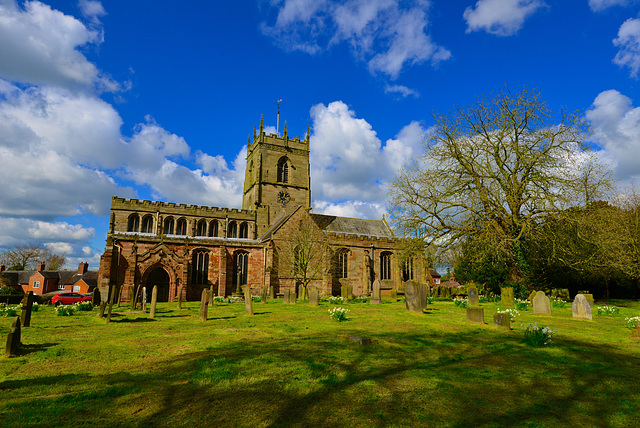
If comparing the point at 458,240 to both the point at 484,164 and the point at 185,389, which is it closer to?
the point at 484,164

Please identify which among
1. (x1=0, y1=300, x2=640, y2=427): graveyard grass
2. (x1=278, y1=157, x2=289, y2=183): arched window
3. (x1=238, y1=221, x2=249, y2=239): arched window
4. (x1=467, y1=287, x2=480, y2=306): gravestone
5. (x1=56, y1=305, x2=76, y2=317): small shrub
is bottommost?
(x1=0, y1=300, x2=640, y2=427): graveyard grass

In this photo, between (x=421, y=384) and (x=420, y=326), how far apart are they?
636 centimetres

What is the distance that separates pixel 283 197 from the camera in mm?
43719

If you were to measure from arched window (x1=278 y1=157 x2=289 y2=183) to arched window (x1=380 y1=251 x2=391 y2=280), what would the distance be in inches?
613

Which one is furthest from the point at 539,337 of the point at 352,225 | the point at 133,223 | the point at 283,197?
the point at 133,223

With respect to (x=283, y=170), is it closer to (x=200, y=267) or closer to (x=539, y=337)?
(x=200, y=267)

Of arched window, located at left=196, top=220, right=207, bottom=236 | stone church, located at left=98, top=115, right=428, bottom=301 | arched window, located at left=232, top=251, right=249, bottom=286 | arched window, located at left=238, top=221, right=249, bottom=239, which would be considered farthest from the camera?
arched window, located at left=238, top=221, right=249, bottom=239

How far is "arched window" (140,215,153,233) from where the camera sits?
37.2 m

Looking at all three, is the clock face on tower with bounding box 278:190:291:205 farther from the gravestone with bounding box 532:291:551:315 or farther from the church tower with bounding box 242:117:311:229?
the gravestone with bounding box 532:291:551:315

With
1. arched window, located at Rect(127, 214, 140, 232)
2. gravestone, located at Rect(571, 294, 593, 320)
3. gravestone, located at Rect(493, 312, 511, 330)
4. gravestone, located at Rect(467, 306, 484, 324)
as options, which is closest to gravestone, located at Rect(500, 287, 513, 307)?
gravestone, located at Rect(571, 294, 593, 320)

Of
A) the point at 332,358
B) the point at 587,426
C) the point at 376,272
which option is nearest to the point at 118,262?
the point at 376,272

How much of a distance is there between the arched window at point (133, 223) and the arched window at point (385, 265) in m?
25.5

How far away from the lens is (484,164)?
22266 mm

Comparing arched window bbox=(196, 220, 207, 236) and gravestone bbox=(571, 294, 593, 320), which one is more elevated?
arched window bbox=(196, 220, 207, 236)
